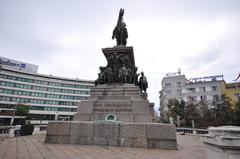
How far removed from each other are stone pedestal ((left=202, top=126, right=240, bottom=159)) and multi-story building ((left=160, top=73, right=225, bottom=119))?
5032 centimetres

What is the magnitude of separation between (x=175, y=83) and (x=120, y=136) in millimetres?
53771

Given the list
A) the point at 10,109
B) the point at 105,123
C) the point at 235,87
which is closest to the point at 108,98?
the point at 105,123

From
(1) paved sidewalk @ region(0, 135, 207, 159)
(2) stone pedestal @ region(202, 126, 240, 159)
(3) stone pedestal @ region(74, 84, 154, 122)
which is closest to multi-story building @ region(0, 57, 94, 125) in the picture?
(3) stone pedestal @ region(74, 84, 154, 122)

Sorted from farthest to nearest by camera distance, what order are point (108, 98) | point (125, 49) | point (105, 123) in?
point (125, 49) → point (108, 98) → point (105, 123)

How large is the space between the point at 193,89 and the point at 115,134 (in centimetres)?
5238

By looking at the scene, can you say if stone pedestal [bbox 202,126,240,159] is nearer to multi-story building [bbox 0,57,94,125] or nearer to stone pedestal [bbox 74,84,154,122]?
stone pedestal [bbox 74,84,154,122]

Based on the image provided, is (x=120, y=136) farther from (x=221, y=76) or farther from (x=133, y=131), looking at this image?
(x=221, y=76)

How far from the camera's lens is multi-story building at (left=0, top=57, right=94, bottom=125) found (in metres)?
58.0

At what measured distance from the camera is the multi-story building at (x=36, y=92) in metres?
58.0

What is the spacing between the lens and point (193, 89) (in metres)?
53.1

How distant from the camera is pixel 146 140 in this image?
7039mm

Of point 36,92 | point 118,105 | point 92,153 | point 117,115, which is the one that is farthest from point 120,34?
point 36,92

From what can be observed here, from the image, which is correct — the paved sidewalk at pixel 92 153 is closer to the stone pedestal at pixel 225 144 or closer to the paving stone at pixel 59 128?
the paving stone at pixel 59 128

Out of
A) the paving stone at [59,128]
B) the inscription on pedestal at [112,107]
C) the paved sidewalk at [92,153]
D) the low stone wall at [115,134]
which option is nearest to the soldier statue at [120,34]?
the inscription on pedestal at [112,107]
